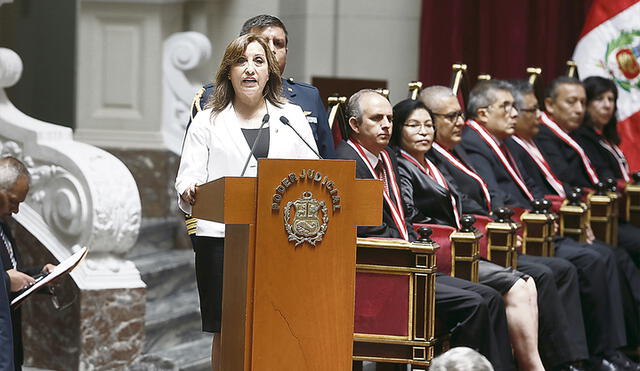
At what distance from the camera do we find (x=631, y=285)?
305 inches

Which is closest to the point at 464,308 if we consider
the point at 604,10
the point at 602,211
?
the point at 602,211

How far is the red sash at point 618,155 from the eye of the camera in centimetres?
860

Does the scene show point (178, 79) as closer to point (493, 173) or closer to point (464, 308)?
point (493, 173)

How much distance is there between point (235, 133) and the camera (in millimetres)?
4766

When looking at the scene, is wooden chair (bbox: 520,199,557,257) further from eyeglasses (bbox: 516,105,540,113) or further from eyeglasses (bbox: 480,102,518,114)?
eyeglasses (bbox: 516,105,540,113)

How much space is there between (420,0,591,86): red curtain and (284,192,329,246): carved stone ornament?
5442mm

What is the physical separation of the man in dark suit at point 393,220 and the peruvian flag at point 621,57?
375cm

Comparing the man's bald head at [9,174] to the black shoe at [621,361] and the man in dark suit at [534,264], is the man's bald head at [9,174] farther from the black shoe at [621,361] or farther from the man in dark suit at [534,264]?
the black shoe at [621,361]

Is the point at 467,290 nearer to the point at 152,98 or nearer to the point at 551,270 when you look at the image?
the point at 551,270

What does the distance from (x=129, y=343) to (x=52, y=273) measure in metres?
1.42

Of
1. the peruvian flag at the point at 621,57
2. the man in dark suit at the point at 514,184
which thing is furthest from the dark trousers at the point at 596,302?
the peruvian flag at the point at 621,57

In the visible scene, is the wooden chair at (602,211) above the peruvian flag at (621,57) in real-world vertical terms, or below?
below

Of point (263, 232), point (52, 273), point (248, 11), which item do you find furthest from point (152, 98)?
point (263, 232)

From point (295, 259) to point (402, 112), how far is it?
1867 mm
